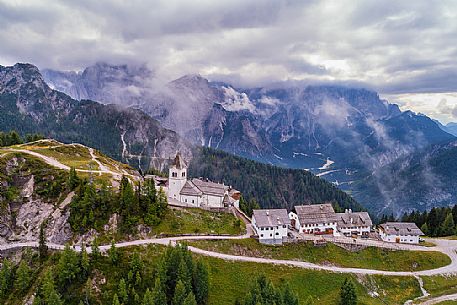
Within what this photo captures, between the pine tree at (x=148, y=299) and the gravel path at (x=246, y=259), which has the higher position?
the gravel path at (x=246, y=259)

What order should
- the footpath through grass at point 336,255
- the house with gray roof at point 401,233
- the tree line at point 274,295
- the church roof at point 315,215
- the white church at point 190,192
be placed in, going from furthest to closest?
the white church at point 190,192 < the house with gray roof at point 401,233 < the church roof at point 315,215 < the footpath through grass at point 336,255 < the tree line at point 274,295

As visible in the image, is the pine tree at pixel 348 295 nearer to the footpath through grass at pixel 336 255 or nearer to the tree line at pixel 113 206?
the footpath through grass at pixel 336 255

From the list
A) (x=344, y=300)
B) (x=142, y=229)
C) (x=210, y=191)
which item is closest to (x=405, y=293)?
(x=344, y=300)

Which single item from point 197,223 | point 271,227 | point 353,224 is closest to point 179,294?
point 197,223

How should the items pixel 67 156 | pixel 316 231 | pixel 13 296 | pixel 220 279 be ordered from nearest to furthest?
pixel 13 296
pixel 220 279
pixel 316 231
pixel 67 156

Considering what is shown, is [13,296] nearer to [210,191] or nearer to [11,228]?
[11,228]

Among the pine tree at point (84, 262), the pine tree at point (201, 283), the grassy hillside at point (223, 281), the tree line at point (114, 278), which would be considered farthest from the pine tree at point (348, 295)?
the pine tree at point (84, 262)
